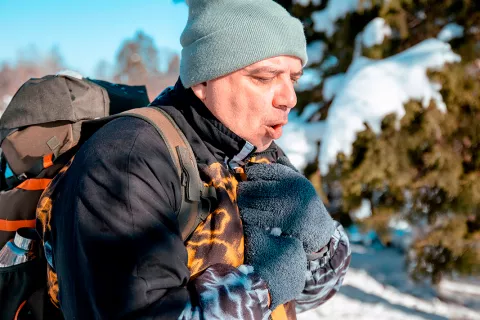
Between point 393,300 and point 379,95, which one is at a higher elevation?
point 379,95

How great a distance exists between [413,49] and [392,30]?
0.45 meters

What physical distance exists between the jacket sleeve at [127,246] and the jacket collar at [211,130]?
0.84 ft

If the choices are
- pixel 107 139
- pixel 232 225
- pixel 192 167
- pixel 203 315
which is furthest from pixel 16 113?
pixel 203 315

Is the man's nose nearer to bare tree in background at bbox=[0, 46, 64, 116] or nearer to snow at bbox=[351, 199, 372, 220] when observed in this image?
snow at bbox=[351, 199, 372, 220]

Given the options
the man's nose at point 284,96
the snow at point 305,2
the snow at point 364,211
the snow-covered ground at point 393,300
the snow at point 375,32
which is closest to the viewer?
the man's nose at point 284,96

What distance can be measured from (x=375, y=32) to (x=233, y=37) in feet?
9.32

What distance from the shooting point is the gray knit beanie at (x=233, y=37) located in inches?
52.8

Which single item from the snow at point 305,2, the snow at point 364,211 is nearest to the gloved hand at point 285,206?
the snow at point 364,211

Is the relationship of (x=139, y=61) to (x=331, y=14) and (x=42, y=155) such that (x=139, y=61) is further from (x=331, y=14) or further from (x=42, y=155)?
(x=42, y=155)

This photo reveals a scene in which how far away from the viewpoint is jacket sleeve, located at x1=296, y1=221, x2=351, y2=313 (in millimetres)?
1465

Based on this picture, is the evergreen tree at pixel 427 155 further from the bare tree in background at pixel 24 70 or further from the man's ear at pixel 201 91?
the bare tree in background at pixel 24 70

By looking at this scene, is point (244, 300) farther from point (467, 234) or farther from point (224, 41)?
point (467, 234)

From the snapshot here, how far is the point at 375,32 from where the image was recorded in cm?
380

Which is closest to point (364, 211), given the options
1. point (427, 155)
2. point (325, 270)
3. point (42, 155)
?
point (427, 155)
